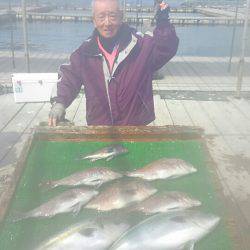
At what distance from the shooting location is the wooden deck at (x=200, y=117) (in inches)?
201

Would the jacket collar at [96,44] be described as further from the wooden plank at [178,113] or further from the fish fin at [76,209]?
the wooden plank at [178,113]

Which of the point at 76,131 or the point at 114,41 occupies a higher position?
the point at 114,41

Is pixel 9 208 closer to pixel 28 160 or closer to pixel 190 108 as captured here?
pixel 28 160

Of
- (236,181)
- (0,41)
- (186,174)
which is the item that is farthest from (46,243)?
(0,41)

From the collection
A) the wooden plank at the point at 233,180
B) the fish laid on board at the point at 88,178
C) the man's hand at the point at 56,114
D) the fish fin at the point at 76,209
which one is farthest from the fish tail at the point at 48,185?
the wooden plank at the point at 233,180

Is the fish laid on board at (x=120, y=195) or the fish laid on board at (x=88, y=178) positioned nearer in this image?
the fish laid on board at (x=120, y=195)

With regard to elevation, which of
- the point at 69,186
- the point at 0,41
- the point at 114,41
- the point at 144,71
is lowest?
the point at 0,41

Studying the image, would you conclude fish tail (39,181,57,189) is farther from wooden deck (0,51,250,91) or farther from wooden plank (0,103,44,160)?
wooden deck (0,51,250,91)

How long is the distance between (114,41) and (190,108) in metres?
4.76

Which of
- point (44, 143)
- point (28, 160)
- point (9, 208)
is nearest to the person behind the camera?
point (9, 208)

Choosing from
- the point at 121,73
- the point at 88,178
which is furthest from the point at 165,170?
the point at 121,73

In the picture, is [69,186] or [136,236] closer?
[136,236]

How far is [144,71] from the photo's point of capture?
401cm

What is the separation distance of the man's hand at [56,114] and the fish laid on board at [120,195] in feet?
3.36
